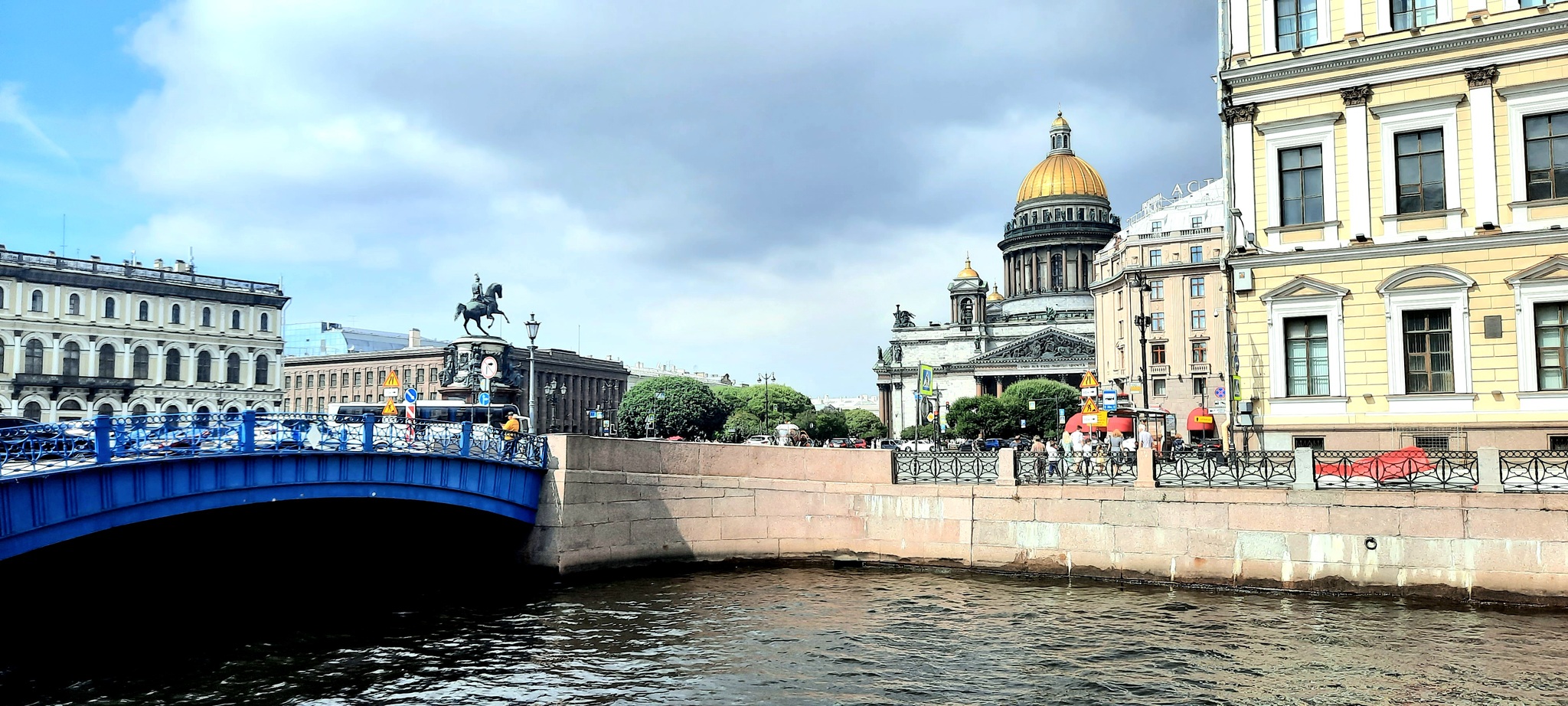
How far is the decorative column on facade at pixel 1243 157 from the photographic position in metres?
29.8

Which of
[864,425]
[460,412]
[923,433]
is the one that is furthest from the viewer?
[864,425]

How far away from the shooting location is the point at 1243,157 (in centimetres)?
Answer: 2991

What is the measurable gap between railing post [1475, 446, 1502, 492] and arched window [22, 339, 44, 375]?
90.4 m

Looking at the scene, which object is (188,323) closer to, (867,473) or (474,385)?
(474,385)

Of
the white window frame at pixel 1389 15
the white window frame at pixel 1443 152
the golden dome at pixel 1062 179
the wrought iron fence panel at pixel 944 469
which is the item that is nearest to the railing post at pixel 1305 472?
the wrought iron fence panel at pixel 944 469

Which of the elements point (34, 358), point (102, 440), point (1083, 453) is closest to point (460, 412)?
point (102, 440)

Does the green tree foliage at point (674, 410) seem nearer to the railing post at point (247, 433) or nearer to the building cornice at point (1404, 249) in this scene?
the building cornice at point (1404, 249)

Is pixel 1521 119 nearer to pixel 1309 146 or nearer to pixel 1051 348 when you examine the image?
pixel 1309 146

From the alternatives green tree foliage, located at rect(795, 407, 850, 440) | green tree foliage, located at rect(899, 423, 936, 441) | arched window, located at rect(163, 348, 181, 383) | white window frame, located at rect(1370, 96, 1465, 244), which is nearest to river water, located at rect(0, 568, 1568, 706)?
white window frame, located at rect(1370, 96, 1465, 244)

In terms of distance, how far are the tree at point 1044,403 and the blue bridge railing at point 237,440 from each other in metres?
79.7

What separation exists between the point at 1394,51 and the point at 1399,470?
11609mm

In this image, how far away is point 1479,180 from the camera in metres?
27.2

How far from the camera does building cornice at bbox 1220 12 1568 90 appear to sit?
86.9ft

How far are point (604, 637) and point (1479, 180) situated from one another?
24416 millimetres
